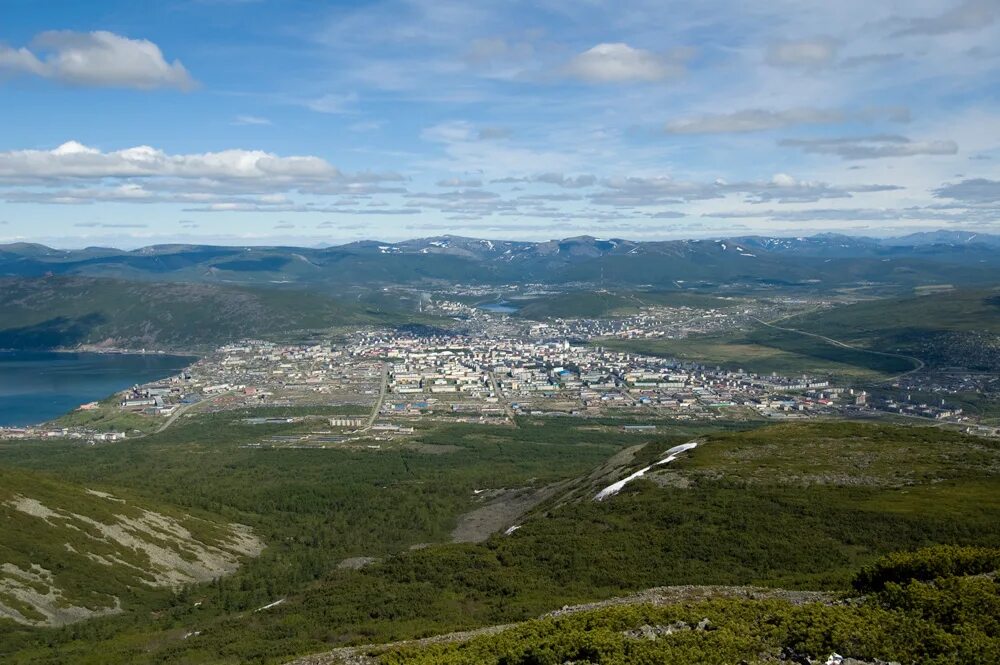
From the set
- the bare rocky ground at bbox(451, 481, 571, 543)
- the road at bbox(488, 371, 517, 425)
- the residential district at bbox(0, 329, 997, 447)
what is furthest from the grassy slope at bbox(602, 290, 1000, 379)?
the bare rocky ground at bbox(451, 481, 571, 543)

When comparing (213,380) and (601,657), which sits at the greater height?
(601,657)

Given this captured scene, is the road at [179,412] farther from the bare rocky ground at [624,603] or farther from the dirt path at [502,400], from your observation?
the bare rocky ground at [624,603]

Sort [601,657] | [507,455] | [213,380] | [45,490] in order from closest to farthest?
1. [601,657]
2. [45,490]
3. [507,455]
4. [213,380]

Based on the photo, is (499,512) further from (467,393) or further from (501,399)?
(467,393)

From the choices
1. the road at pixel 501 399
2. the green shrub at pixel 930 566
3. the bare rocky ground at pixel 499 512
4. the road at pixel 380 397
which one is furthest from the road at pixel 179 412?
the green shrub at pixel 930 566

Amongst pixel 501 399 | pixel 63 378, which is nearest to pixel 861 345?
pixel 501 399

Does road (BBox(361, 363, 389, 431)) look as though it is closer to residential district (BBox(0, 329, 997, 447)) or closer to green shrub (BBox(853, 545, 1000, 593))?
residential district (BBox(0, 329, 997, 447))

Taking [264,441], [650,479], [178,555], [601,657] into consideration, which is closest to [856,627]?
[601,657]

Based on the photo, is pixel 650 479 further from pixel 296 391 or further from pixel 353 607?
pixel 296 391

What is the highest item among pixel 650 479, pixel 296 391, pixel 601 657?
pixel 601 657
